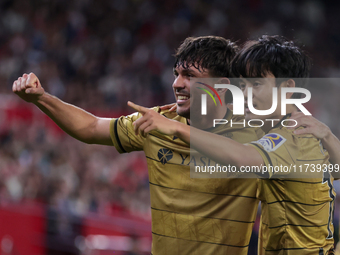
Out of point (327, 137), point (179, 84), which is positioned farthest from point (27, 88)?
point (327, 137)

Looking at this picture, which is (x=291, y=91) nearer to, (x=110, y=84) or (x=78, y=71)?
(x=110, y=84)

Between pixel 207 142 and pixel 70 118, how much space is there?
3.53ft

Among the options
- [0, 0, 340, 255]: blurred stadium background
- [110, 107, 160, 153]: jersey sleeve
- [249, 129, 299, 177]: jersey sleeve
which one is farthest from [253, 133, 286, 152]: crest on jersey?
[0, 0, 340, 255]: blurred stadium background

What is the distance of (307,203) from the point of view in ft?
6.53

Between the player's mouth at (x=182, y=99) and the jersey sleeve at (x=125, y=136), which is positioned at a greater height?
the player's mouth at (x=182, y=99)

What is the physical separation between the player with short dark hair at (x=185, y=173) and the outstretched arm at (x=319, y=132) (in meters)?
0.36

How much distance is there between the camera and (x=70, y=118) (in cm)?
255

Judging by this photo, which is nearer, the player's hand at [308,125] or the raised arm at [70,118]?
the player's hand at [308,125]

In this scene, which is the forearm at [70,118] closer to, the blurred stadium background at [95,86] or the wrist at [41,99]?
the wrist at [41,99]

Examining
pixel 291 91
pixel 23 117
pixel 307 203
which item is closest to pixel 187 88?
pixel 291 91

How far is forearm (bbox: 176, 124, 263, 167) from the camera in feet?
5.79

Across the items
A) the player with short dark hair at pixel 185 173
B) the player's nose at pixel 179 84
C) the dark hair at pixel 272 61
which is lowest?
the player with short dark hair at pixel 185 173

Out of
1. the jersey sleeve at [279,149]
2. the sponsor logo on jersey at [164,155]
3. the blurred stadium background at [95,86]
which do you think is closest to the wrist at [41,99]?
the sponsor logo on jersey at [164,155]

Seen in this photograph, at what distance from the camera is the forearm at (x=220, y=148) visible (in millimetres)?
1766
